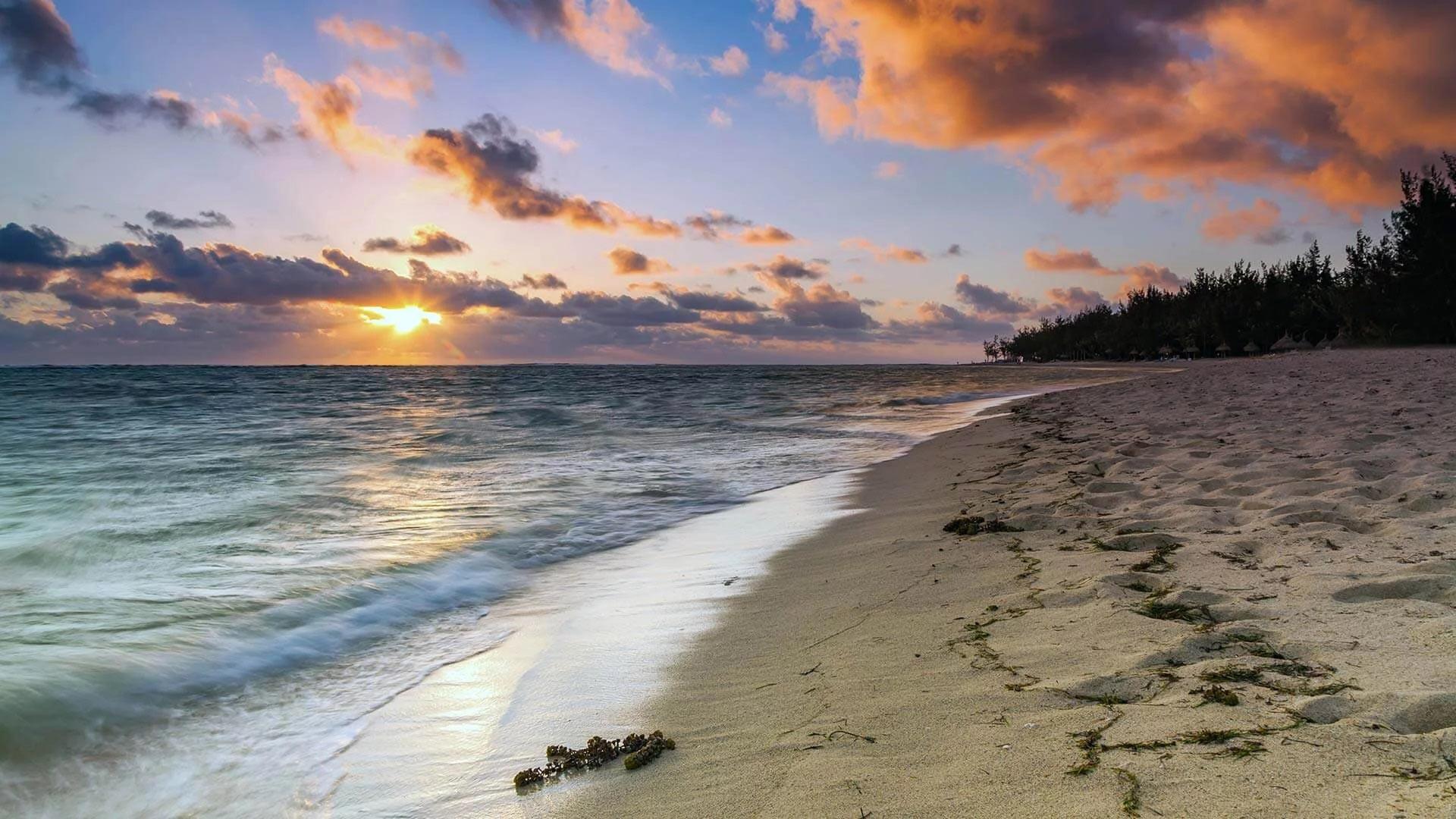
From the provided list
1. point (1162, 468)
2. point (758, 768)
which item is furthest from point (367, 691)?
point (1162, 468)

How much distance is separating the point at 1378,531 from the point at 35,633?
7.09 m

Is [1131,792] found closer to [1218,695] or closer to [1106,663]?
[1218,695]

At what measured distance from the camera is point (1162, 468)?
589cm

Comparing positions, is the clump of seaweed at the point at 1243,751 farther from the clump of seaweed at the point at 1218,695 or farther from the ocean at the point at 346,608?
the ocean at the point at 346,608

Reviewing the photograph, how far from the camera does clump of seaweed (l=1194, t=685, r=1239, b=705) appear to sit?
2080 millimetres

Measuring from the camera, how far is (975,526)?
16.1 ft

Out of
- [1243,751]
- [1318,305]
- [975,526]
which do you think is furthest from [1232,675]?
[1318,305]

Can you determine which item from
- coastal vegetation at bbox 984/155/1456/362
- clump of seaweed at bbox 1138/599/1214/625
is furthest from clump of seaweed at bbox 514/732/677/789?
coastal vegetation at bbox 984/155/1456/362

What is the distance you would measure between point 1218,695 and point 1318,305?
55588 mm

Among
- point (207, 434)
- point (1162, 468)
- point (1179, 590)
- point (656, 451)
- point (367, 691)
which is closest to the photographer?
point (1179, 590)

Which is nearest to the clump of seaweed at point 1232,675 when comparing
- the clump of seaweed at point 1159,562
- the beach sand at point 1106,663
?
the beach sand at point 1106,663

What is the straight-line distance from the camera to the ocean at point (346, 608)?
2.78m

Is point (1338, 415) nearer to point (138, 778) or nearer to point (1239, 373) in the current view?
point (138, 778)

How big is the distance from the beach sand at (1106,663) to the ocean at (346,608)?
0.63 meters
